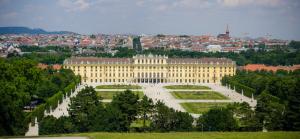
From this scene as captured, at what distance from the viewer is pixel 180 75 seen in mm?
75375

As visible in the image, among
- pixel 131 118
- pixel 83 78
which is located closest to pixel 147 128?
pixel 131 118

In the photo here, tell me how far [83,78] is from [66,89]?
2254 cm

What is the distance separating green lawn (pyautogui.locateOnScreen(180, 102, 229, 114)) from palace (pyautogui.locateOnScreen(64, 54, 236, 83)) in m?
29.4

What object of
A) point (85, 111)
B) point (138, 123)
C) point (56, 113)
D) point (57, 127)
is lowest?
point (56, 113)

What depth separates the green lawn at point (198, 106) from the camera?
132ft

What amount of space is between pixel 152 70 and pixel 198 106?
32175 millimetres

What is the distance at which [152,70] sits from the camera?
75.2 m

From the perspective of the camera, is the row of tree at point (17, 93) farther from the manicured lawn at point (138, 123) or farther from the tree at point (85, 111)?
the manicured lawn at point (138, 123)

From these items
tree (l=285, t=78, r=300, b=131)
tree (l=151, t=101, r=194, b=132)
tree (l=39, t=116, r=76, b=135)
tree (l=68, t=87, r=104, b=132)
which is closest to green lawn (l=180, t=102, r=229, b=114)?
tree (l=68, t=87, r=104, b=132)

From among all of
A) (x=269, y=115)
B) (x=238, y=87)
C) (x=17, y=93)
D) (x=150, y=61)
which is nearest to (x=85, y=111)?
(x=17, y=93)

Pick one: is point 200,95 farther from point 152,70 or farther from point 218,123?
point 218,123

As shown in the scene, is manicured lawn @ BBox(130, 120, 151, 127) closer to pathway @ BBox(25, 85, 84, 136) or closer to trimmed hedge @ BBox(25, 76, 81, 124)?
pathway @ BBox(25, 85, 84, 136)

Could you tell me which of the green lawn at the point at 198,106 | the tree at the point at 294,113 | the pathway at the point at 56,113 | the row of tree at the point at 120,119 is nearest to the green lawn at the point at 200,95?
the green lawn at the point at 198,106

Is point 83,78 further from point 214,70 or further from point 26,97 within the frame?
point 26,97
